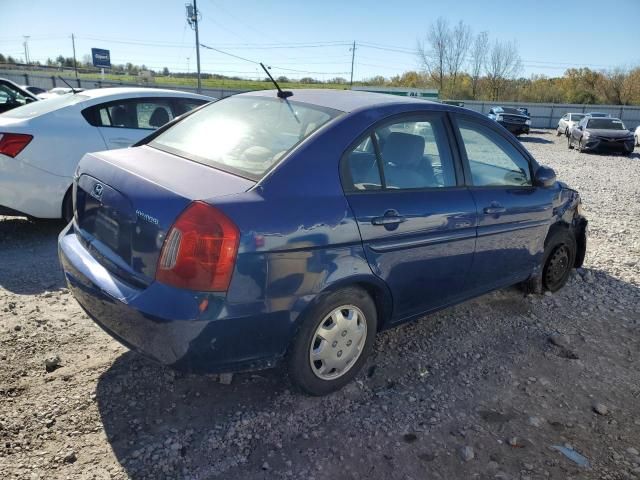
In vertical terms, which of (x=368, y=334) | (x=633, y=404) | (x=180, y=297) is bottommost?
(x=633, y=404)

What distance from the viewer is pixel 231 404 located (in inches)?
107

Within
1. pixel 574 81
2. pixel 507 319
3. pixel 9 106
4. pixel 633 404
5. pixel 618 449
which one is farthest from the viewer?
pixel 574 81

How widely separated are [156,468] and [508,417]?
1886 millimetres

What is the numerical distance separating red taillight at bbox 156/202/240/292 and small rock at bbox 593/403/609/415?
90.4 inches

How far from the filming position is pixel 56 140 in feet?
15.9

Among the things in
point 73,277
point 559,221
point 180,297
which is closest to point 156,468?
point 180,297

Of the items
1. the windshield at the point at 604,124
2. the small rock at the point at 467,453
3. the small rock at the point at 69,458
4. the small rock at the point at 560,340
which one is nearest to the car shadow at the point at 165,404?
the small rock at the point at 69,458

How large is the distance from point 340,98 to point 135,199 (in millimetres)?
1420

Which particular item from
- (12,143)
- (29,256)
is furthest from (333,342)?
(12,143)

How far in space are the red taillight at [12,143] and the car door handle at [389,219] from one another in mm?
3836

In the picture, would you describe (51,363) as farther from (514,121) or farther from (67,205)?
(514,121)

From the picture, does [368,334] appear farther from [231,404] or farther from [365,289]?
[231,404]

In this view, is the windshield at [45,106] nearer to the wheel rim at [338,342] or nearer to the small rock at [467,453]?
the wheel rim at [338,342]

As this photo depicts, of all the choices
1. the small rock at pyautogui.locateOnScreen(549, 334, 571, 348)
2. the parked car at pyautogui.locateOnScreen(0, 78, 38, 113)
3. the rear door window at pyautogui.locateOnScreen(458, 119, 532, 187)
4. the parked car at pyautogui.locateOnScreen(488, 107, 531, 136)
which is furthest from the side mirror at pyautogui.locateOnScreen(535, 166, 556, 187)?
the parked car at pyautogui.locateOnScreen(488, 107, 531, 136)
